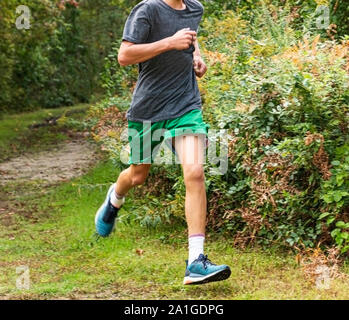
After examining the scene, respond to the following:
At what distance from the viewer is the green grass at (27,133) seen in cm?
1495

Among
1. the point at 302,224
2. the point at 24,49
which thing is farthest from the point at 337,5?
the point at 24,49

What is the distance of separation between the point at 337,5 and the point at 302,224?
2788 mm

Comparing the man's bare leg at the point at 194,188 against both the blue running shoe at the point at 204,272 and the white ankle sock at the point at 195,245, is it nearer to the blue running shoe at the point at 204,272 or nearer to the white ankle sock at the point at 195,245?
the white ankle sock at the point at 195,245

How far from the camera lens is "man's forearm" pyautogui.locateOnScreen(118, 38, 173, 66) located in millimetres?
4762

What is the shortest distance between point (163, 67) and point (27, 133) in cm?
1315

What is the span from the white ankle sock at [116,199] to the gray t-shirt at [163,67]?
2.79ft

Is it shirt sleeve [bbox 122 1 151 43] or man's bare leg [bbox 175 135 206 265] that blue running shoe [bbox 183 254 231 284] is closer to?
man's bare leg [bbox 175 135 206 265]

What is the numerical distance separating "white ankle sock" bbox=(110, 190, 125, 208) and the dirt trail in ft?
16.5

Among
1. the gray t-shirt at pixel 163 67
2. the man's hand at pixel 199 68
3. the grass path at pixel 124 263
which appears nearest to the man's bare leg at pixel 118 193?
the grass path at pixel 124 263

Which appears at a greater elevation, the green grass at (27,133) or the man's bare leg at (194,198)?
the man's bare leg at (194,198)

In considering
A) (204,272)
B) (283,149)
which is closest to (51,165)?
(283,149)

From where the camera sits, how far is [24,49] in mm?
18234

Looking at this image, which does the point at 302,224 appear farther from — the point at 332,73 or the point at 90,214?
the point at 90,214

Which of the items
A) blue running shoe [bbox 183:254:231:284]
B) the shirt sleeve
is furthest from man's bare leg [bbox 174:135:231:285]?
the shirt sleeve
